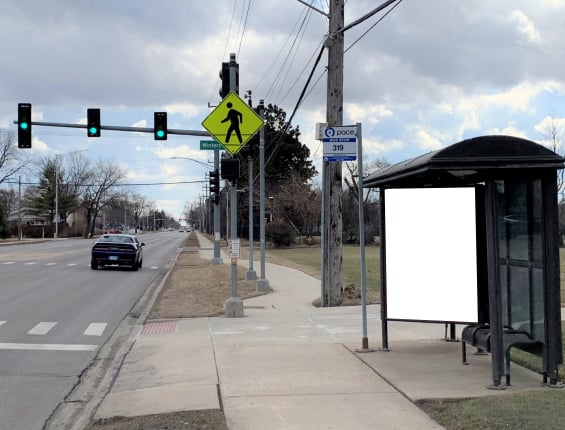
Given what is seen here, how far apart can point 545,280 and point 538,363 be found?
6.05 feet

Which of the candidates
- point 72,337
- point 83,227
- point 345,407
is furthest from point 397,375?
point 83,227

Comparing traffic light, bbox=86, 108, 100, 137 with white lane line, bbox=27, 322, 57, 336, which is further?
traffic light, bbox=86, 108, 100, 137

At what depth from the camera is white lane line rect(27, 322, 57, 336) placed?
10.8 meters

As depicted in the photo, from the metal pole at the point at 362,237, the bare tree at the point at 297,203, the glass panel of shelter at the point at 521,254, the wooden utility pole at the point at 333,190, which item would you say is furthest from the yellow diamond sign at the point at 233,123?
the bare tree at the point at 297,203

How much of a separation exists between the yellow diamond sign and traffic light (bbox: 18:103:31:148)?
1281 cm

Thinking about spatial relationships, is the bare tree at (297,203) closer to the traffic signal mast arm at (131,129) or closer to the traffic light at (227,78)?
the traffic signal mast arm at (131,129)

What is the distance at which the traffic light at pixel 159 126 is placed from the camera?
2184 centimetres

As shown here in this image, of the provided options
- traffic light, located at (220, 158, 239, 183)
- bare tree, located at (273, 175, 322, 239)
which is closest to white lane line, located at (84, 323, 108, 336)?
traffic light, located at (220, 158, 239, 183)

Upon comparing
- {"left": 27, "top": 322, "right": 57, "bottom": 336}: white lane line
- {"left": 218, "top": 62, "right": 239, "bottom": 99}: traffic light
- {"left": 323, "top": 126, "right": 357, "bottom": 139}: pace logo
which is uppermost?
{"left": 218, "top": 62, "right": 239, "bottom": 99}: traffic light

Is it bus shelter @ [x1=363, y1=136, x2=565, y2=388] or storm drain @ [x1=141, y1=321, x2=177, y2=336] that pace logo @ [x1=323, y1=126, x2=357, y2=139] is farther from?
storm drain @ [x1=141, y1=321, x2=177, y2=336]

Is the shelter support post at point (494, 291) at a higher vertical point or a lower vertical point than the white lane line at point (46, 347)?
higher

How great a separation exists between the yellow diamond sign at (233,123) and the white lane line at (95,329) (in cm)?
417

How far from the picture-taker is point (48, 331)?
36.1 ft

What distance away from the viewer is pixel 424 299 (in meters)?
7.86
